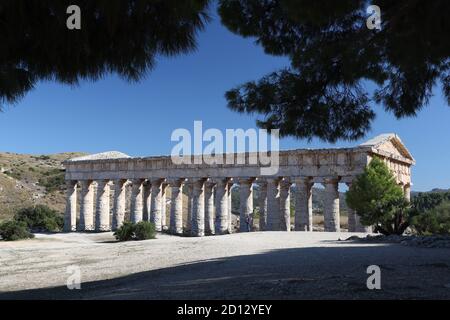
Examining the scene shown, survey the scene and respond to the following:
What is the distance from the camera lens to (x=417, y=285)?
6.52 meters

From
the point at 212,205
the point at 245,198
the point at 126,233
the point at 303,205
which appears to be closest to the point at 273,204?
the point at 303,205

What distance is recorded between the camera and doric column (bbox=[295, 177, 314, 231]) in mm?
29172

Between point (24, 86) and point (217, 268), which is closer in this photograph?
point (24, 86)

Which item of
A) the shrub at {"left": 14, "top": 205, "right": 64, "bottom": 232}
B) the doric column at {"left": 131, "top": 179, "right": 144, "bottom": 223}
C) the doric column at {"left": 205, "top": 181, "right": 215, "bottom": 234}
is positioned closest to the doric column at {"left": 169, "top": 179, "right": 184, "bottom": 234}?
the doric column at {"left": 205, "top": 181, "right": 215, "bottom": 234}

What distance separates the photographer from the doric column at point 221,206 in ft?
105

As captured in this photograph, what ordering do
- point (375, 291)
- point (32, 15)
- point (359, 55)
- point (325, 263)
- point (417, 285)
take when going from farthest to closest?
point (325, 263) → point (359, 55) → point (417, 285) → point (375, 291) → point (32, 15)

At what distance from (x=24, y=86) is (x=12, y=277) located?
777cm

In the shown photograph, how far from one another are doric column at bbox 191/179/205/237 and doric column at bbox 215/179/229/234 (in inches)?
60.0

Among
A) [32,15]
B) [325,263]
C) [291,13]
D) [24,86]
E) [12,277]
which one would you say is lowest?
[12,277]

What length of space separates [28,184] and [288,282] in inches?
2535

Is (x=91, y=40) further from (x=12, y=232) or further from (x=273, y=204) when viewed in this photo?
Result: (x=273, y=204)

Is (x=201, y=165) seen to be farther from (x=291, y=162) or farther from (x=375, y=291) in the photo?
(x=375, y=291)

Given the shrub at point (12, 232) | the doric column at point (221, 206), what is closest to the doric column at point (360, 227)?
the doric column at point (221, 206)
